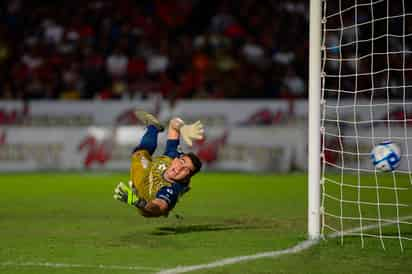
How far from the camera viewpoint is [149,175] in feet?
35.5

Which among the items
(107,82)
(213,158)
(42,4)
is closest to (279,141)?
(213,158)

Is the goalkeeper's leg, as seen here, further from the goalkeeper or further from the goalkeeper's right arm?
A: the goalkeeper's right arm

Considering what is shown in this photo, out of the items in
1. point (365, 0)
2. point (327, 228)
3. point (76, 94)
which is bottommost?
point (327, 228)

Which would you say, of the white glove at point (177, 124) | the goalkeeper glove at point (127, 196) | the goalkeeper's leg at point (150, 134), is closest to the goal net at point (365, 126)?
the white glove at point (177, 124)

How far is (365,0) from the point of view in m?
23.9

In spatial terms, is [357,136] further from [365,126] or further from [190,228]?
[365,126]

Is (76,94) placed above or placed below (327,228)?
above

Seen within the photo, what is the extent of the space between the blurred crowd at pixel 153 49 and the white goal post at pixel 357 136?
1477mm

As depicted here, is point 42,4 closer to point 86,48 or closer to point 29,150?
point 86,48

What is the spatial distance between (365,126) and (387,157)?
35.3 feet

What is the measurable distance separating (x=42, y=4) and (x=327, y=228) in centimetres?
1705

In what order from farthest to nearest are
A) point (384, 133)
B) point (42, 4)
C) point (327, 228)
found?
point (42, 4) < point (384, 133) < point (327, 228)

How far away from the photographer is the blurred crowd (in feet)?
75.9

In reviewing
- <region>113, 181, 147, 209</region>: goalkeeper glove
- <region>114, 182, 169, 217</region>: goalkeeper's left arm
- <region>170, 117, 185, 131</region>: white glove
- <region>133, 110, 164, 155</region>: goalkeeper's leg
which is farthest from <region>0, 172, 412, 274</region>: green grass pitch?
<region>170, 117, 185, 131</region>: white glove
